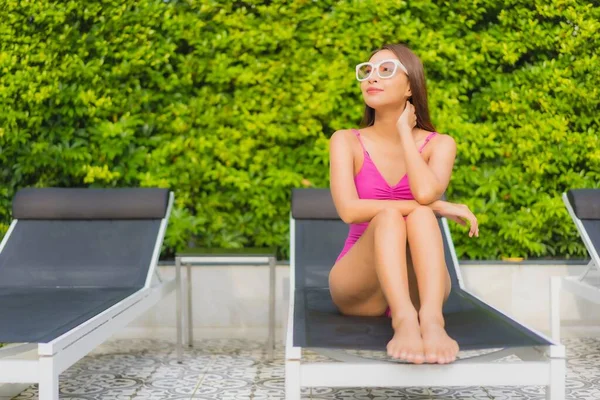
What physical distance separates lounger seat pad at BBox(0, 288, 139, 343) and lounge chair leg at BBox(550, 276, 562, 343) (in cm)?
251

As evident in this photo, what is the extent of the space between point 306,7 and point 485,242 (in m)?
2.18

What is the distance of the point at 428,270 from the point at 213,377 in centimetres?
188

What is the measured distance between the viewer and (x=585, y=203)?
4648mm

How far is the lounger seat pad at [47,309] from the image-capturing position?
2877mm

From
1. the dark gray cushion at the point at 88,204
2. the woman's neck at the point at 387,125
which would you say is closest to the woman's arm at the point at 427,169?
the woman's neck at the point at 387,125

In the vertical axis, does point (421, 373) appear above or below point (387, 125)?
below

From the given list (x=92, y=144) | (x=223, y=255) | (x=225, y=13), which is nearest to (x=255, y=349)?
(x=223, y=255)

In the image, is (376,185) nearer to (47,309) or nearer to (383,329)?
(383,329)

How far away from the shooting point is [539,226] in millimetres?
5559

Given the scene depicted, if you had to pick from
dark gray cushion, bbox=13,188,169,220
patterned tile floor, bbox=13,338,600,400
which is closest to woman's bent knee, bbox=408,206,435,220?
patterned tile floor, bbox=13,338,600,400

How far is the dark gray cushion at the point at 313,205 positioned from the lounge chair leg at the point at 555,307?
4.61 feet

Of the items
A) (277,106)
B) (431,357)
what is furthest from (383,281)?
(277,106)

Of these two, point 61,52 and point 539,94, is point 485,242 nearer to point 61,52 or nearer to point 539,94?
point 539,94

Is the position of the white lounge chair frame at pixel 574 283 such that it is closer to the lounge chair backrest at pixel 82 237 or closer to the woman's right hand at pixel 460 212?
the woman's right hand at pixel 460 212
